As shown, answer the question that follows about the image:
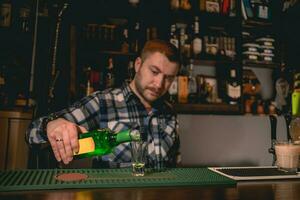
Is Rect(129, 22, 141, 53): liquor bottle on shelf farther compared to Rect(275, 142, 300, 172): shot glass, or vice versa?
Rect(129, 22, 141, 53): liquor bottle on shelf

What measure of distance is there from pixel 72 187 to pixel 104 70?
2.07 metres

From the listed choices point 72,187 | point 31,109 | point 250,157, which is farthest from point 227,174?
point 250,157

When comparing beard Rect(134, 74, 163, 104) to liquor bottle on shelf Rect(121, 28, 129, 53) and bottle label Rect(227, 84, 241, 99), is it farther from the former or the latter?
bottle label Rect(227, 84, 241, 99)

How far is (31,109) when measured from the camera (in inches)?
95.6

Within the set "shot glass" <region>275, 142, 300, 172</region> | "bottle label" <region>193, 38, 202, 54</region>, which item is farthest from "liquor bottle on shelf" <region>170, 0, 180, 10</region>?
"shot glass" <region>275, 142, 300, 172</region>

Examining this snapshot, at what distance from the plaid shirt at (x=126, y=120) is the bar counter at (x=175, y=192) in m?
0.74

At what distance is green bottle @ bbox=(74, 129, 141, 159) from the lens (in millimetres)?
944

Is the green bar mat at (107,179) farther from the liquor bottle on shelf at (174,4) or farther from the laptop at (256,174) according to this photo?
the liquor bottle on shelf at (174,4)

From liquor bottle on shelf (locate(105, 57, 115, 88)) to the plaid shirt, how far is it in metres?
0.91

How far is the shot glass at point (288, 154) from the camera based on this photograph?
1.08 m

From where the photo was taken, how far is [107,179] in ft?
2.88

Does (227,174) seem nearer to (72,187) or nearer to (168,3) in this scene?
(72,187)

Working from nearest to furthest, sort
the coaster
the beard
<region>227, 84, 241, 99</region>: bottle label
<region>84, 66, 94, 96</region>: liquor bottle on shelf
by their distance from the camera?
the coaster < the beard < <region>84, 66, 94, 96</region>: liquor bottle on shelf < <region>227, 84, 241, 99</region>: bottle label

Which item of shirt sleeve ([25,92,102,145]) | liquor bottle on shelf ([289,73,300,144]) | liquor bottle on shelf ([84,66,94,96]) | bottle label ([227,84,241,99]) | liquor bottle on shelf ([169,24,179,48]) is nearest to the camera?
liquor bottle on shelf ([289,73,300,144])
